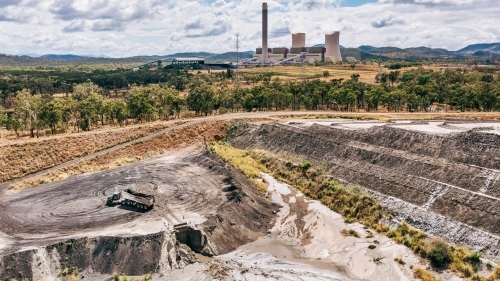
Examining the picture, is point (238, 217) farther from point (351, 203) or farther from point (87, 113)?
point (87, 113)

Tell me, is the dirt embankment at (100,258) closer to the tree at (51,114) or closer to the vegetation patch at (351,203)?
the vegetation patch at (351,203)

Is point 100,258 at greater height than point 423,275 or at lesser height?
greater

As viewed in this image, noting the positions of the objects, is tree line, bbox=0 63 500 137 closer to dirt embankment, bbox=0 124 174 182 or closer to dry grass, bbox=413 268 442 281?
dirt embankment, bbox=0 124 174 182

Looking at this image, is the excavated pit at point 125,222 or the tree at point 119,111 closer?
the excavated pit at point 125,222

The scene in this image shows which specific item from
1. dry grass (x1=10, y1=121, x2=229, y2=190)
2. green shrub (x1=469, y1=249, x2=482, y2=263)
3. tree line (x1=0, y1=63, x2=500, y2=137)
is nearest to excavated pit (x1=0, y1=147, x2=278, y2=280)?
dry grass (x1=10, y1=121, x2=229, y2=190)

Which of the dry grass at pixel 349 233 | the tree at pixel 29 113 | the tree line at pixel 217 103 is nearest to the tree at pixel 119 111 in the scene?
the tree line at pixel 217 103

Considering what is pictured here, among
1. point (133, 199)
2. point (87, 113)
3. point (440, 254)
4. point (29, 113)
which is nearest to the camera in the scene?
point (440, 254)

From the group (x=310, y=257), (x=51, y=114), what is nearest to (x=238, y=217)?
(x=310, y=257)
